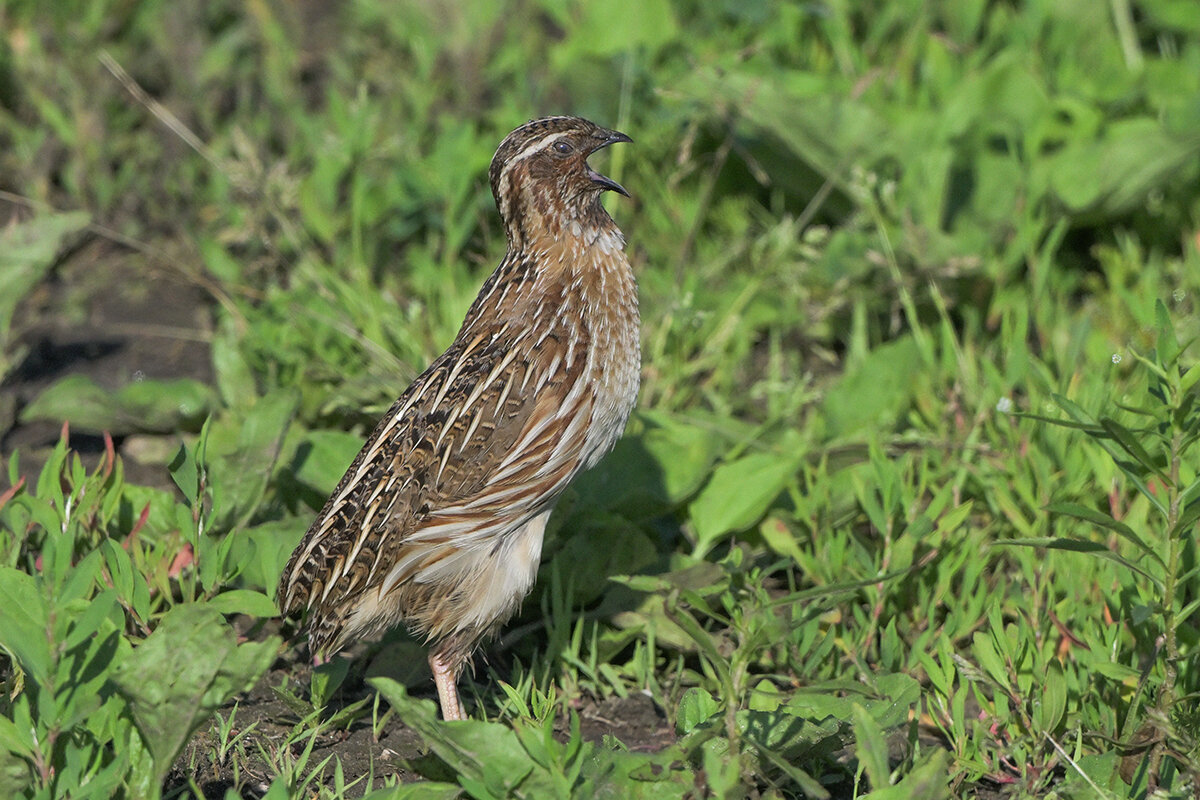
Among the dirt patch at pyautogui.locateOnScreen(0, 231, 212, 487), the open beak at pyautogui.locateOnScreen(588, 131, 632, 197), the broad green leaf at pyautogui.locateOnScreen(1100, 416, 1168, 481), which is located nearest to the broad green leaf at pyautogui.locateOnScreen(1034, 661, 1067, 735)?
the broad green leaf at pyautogui.locateOnScreen(1100, 416, 1168, 481)

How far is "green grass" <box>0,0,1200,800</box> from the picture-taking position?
340 centimetres

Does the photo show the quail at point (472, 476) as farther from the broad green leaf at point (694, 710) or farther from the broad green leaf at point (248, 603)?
the broad green leaf at point (694, 710)

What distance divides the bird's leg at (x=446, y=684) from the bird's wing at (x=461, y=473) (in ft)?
0.92

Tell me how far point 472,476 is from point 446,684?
655 mm

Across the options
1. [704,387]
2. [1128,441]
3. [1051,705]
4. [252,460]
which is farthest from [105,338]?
[1128,441]

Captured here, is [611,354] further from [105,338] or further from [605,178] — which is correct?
[105,338]

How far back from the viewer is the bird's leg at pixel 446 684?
411cm

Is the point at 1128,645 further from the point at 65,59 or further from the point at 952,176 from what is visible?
the point at 65,59

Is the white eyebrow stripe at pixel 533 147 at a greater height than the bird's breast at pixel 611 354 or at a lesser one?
greater

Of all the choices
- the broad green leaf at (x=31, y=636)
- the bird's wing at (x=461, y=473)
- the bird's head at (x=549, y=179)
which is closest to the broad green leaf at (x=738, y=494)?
the bird's wing at (x=461, y=473)

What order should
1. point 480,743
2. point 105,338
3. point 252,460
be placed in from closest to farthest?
point 480,743, point 252,460, point 105,338

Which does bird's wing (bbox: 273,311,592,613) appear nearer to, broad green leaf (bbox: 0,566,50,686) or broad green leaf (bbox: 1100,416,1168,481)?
broad green leaf (bbox: 0,566,50,686)

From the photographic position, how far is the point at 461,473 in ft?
13.1

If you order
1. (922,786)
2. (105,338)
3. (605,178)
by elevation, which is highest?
(605,178)
